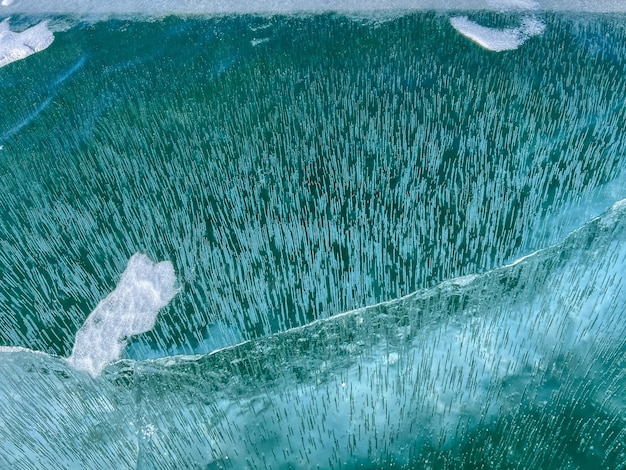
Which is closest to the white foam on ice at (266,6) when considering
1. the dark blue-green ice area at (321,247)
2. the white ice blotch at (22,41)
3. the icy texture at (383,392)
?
the dark blue-green ice area at (321,247)

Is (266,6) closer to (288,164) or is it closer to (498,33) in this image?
(498,33)

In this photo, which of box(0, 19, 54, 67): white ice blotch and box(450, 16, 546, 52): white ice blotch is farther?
box(0, 19, 54, 67): white ice blotch

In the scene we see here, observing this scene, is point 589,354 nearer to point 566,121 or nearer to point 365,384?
point 365,384

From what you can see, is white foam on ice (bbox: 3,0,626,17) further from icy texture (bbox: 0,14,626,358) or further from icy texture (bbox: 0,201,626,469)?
icy texture (bbox: 0,201,626,469)

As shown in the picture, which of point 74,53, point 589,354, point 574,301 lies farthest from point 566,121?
point 74,53

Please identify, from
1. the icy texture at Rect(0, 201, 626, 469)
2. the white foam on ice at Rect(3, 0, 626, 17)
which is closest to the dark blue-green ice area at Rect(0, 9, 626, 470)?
the icy texture at Rect(0, 201, 626, 469)

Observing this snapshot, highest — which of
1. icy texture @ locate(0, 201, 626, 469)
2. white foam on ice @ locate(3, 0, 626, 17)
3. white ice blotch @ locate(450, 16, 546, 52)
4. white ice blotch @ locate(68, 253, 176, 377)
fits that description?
white foam on ice @ locate(3, 0, 626, 17)

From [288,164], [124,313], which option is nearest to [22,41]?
[288,164]
